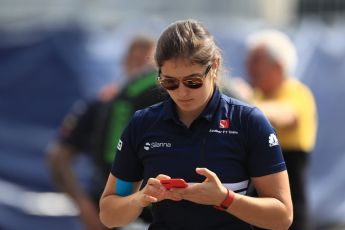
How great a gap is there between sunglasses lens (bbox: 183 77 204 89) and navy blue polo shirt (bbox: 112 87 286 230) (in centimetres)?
14

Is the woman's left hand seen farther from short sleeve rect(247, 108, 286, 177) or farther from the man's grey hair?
the man's grey hair

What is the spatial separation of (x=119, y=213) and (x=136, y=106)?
1.54m

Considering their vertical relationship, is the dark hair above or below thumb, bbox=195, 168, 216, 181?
above

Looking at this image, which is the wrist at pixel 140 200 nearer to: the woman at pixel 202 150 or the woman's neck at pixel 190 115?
the woman at pixel 202 150

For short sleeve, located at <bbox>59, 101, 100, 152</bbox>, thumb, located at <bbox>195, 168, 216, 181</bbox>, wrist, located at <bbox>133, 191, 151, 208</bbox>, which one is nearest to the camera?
thumb, located at <bbox>195, 168, 216, 181</bbox>

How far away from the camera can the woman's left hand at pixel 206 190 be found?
285 cm

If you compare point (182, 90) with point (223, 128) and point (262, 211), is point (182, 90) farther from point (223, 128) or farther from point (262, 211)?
point (262, 211)

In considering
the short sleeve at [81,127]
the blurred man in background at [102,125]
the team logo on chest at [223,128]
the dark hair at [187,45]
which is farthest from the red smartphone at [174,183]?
the short sleeve at [81,127]

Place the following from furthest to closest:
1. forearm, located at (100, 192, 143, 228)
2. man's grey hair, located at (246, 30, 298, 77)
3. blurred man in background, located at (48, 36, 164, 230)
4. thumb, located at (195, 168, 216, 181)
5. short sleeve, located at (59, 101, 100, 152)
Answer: short sleeve, located at (59, 101, 100, 152) → man's grey hair, located at (246, 30, 298, 77) → blurred man in background, located at (48, 36, 164, 230) → forearm, located at (100, 192, 143, 228) → thumb, located at (195, 168, 216, 181)

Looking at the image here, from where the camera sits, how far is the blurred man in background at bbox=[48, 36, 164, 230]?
4.68 metres

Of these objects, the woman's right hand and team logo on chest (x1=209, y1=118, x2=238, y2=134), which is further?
team logo on chest (x1=209, y1=118, x2=238, y2=134)

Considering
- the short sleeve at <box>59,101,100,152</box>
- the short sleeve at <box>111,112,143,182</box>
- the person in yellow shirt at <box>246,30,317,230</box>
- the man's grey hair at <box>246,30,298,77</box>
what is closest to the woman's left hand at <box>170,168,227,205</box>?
the short sleeve at <box>111,112,143,182</box>

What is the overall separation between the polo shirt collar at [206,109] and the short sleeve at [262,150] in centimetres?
14

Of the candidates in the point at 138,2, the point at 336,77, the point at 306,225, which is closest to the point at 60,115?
the point at 336,77
